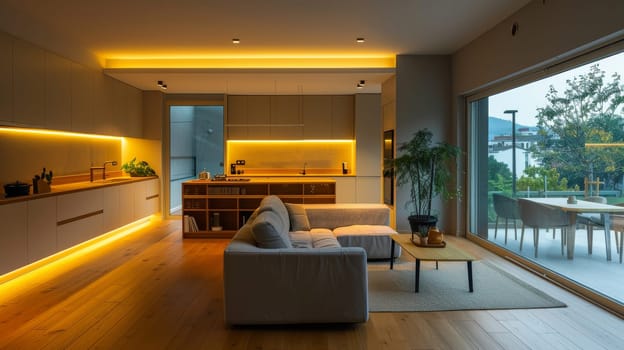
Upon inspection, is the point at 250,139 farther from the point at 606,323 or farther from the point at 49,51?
the point at 606,323

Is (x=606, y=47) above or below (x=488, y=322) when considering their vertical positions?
above

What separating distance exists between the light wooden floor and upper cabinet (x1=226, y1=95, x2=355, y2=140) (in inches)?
187

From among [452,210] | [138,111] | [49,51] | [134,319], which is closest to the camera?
[134,319]

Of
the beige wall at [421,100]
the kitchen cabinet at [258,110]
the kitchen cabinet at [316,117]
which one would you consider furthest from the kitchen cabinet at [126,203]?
the beige wall at [421,100]

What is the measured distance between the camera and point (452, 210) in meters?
6.75

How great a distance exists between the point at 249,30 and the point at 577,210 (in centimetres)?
421

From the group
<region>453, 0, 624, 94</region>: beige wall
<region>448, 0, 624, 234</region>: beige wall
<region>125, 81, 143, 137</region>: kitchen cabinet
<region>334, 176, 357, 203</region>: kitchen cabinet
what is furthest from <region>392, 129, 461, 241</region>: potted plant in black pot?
<region>125, 81, 143, 137</region>: kitchen cabinet

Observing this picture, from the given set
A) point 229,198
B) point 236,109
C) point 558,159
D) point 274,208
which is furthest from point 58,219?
point 558,159

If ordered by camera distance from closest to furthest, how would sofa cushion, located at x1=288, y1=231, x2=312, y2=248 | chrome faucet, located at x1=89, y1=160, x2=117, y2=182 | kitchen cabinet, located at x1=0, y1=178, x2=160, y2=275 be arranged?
kitchen cabinet, located at x1=0, y1=178, x2=160, y2=275 < sofa cushion, located at x1=288, y1=231, x2=312, y2=248 < chrome faucet, located at x1=89, y1=160, x2=117, y2=182

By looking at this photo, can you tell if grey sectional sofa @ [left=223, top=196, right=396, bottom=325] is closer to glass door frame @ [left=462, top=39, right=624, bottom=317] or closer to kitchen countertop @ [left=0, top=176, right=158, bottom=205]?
glass door frame @ [left=462, top=39, right=624, bottom=317]

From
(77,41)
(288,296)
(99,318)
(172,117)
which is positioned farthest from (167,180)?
(288,296)

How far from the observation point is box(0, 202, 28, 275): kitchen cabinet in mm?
4137

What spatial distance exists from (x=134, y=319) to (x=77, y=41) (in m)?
4.27

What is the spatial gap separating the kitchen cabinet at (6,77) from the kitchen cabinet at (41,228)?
98 centimetres
